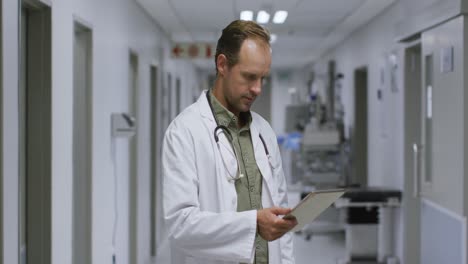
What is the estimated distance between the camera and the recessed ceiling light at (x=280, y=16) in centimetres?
672

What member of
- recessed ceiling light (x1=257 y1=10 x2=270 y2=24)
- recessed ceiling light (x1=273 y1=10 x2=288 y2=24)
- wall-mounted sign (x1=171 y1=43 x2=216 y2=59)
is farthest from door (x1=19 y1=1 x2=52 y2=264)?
wall-mounted sign (x1=171 y1=43 x2=216 y2=59)

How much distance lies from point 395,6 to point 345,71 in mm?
3197

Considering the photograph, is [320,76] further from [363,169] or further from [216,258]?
[216,258]

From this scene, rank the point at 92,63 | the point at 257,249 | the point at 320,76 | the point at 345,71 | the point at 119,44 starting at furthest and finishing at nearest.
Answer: the point at 320,76 → the point at 345,71 → the point at 119,44 → the point at 92,63 → the point at 257,249

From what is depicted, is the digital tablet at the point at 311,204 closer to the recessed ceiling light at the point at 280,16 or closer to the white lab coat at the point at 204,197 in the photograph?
the white lab coat at the point at 204,197

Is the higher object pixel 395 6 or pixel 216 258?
pixel 395 6

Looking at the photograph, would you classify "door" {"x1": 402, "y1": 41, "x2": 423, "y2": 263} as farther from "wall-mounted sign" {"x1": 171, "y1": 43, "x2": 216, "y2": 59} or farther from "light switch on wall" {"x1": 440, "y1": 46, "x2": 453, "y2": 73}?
"wall-mounted sign" {"x1": 171, "y1": 43, "x2": 216, "y2": 59}

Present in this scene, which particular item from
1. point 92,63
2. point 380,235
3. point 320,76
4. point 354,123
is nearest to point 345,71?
point 354,123

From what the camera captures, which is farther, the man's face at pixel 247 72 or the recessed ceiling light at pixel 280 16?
the recessed ceiling light at pixel 280 16

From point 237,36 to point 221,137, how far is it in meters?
0.29

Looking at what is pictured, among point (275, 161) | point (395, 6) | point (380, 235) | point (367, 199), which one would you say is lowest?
point (380, 235)

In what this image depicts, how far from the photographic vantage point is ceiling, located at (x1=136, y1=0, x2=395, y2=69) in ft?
20.4

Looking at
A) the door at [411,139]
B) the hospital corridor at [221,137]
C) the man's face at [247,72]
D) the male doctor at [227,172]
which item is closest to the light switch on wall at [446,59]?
the hospital corridor at [221,137]

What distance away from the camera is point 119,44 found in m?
4.95
